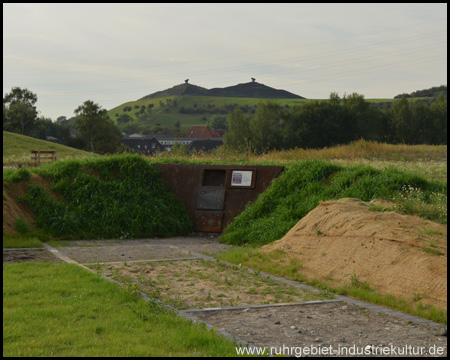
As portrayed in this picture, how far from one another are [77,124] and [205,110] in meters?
71.7

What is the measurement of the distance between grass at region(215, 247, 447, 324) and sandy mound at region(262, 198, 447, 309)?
155mm

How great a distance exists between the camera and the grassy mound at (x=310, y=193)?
13.8 metres

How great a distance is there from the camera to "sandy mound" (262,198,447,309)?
27.8 feet

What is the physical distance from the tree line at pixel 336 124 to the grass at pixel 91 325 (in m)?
45.2

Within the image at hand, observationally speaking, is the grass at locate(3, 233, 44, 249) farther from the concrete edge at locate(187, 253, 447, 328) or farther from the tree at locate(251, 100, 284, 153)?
the tree at locate(251, 100, 284, 153)

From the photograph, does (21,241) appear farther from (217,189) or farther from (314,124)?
(314,124)

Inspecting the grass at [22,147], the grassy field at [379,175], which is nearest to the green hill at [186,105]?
the grass at [22,147]

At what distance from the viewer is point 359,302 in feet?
27.0

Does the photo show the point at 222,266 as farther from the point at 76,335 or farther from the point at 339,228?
the point at 76,335

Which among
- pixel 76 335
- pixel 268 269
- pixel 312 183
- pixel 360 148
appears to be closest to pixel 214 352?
pixel 76 335

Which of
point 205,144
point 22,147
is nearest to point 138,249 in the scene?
point 22,147

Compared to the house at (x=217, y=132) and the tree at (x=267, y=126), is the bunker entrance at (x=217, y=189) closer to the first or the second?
the tree at (x=267, y=126)

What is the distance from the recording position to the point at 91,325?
21.1ft

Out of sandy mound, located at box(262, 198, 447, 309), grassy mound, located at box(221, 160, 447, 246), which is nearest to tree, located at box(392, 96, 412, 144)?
grassy mound, located at box(221, 160, 447, 246)
